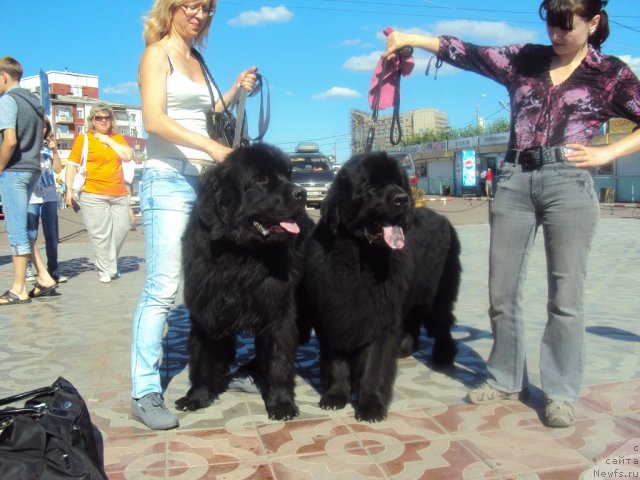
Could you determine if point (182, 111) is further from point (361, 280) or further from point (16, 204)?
point (16, 204)

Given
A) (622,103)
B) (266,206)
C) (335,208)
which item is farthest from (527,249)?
(266,206)

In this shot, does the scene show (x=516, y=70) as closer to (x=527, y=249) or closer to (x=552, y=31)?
(x=552, y=31)

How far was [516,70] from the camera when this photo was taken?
3293 mm

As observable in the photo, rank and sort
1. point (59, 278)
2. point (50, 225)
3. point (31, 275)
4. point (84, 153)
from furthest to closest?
point (31, 275) < point (59, 278) < point (50, 225) < point (84, 153)

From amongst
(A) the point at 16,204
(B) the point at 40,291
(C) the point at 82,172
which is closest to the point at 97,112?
(C) the point at 82,172

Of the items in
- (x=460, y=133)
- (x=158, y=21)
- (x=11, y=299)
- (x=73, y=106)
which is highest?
(x=73, y=106)

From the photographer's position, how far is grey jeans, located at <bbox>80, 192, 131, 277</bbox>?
764 cm

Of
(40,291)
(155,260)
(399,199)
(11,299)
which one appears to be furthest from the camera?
(40,291)

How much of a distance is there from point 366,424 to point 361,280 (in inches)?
31.7

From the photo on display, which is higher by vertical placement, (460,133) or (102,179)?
(460,133)

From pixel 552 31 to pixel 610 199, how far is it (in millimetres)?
29670

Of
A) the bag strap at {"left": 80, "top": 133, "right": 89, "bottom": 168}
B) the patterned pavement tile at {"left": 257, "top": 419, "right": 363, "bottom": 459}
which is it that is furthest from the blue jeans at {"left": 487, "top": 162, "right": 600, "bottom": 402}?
the bag strap at {"left": 80, "top": 133, "right": 89, "bottom": 168}

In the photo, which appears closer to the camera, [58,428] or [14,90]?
[58,428]

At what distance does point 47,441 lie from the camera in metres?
2.15
